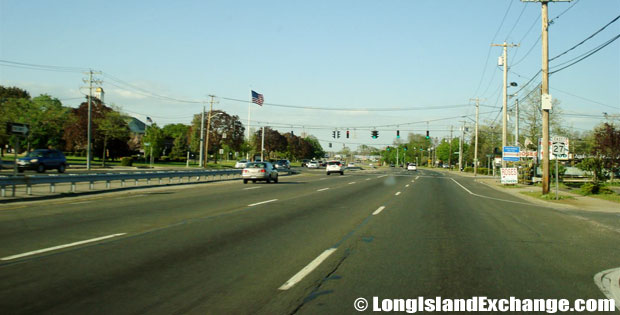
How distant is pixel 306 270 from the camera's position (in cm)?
704

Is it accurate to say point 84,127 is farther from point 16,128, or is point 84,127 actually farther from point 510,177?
point 510,177

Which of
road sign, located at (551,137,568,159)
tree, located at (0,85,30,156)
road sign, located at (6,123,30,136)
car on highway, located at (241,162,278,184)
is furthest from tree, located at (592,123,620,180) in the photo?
tree, located at (0,85,30,156)

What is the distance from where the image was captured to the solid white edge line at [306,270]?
20.3 ft

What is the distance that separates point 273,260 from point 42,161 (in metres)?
35.8

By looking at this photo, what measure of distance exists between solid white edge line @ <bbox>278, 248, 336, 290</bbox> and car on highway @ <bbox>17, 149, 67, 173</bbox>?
35.4 metres

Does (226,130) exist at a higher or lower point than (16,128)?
higher

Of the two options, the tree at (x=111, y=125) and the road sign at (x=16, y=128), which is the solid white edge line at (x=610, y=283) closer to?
the road sign at (x=16, y=128)

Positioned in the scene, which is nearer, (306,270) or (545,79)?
(306,270)

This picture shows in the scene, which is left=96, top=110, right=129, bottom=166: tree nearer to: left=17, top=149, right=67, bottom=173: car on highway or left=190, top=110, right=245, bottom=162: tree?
left=17, top=149, right=67, bottom=173: car on highway

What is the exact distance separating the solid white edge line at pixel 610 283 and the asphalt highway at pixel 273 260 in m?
0.15

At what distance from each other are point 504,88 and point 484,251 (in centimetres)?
3862

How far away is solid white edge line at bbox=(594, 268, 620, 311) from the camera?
6.18m

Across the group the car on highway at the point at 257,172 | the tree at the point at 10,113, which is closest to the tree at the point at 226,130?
the tree at the point at 10,113

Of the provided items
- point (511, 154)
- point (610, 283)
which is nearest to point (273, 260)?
point (610, 283)
